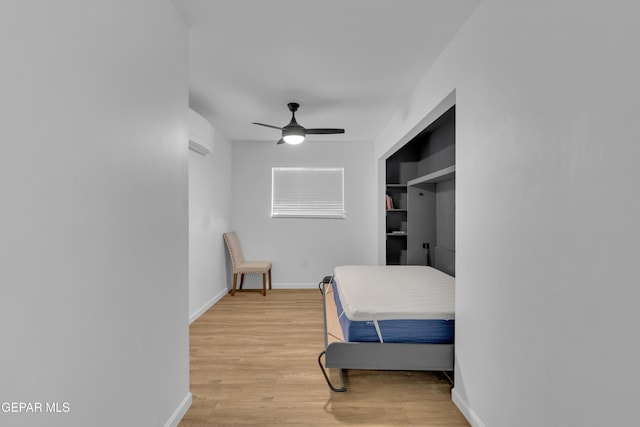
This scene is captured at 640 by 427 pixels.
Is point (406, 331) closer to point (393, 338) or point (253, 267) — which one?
point (393, 338)

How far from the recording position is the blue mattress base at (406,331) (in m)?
2.21

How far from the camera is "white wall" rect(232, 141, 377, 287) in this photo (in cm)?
539

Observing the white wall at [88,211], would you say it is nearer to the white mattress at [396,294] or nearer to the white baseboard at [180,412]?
the white baseboard at [180,412]

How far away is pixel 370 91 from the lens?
321cm

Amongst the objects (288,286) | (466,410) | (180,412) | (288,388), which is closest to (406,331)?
(466,410)

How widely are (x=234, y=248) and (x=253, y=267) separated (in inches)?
17.3

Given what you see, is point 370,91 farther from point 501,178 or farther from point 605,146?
point 605,146

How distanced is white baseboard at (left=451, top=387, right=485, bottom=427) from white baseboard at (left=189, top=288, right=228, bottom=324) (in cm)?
286

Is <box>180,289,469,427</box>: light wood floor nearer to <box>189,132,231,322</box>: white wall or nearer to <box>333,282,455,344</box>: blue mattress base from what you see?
<box>333,282,455,344</box>: blue mattress base

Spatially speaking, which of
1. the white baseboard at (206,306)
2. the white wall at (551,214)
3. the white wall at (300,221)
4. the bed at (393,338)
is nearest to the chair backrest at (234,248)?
the white wall at (300,221)

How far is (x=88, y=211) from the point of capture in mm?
1131

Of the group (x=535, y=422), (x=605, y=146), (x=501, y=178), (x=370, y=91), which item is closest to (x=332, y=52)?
(x=370, y=91)

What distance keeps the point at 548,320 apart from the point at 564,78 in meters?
0.92

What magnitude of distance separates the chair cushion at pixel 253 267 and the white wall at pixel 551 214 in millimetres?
3292
